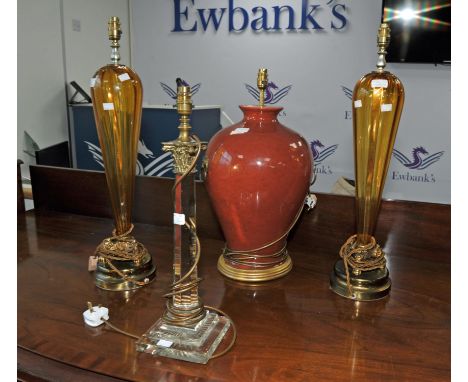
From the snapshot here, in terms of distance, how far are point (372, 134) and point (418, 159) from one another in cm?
225

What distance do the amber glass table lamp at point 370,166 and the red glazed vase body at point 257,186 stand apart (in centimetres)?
11

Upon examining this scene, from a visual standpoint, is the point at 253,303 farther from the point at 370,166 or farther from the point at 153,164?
the point at 153,164

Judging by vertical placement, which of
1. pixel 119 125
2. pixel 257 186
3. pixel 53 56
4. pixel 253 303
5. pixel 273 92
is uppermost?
pixel 53 56

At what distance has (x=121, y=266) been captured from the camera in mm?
939

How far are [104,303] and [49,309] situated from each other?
98mm

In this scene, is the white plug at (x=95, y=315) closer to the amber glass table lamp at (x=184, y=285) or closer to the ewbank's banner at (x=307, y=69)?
the amber glass table lamp at (x=184, y=285)

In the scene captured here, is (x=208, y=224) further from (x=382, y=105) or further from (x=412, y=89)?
(x=412, y=89)

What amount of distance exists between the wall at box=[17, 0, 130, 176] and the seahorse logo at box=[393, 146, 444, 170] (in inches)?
86.4

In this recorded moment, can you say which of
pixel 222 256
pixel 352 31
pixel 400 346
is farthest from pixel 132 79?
pixel 352 31

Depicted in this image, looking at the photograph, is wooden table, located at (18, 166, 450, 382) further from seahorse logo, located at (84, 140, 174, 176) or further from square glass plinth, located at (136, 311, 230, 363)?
seahorse logo, located at (84, 140, 174, 176)

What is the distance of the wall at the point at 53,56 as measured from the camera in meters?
2.76

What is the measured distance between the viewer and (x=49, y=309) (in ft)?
2.76

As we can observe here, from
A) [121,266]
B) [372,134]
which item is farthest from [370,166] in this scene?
[121,266]

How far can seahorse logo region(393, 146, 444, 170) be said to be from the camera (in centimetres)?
288
